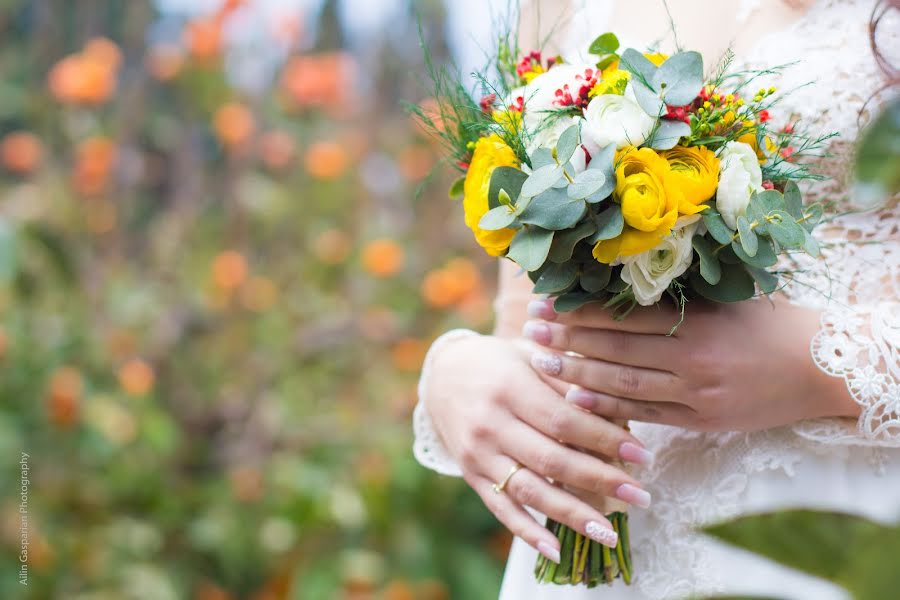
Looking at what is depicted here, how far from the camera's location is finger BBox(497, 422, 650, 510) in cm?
98

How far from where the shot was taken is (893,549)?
271 millimetres

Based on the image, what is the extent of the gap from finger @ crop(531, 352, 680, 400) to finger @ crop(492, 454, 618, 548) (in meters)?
0.14

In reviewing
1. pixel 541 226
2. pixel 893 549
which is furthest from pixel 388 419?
pixel 893 549

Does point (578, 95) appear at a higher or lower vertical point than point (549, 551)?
higher

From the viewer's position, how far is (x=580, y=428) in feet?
3.27

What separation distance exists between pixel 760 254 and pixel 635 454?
31 cm

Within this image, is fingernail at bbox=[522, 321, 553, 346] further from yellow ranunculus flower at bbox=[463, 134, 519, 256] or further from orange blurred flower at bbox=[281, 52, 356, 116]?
orange blurred flower at bbox=[281, 52, 356, 116]

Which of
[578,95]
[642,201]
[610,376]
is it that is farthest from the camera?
[610,376]

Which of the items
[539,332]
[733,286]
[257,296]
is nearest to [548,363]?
[539,332]

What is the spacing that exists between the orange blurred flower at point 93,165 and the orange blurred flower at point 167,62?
0.33 metres

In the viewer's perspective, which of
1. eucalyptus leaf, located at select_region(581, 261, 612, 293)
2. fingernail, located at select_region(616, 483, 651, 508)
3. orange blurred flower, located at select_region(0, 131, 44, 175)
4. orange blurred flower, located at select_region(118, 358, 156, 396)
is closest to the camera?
eucalyptus leaf, located at select_region(581, 261, 612, 293)

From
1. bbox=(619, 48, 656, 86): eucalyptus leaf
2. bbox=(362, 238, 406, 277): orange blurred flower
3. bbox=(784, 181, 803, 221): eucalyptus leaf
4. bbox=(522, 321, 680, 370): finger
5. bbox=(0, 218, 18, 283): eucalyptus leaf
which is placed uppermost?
bbox=(362, 238, 406, 277): orange blurred flower

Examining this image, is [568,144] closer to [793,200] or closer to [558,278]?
[558,278]

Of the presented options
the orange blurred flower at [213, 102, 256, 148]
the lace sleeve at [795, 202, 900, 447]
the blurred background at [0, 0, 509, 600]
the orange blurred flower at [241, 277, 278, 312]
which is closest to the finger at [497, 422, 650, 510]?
the lace sleeve at [795, 202, 900, 447]
